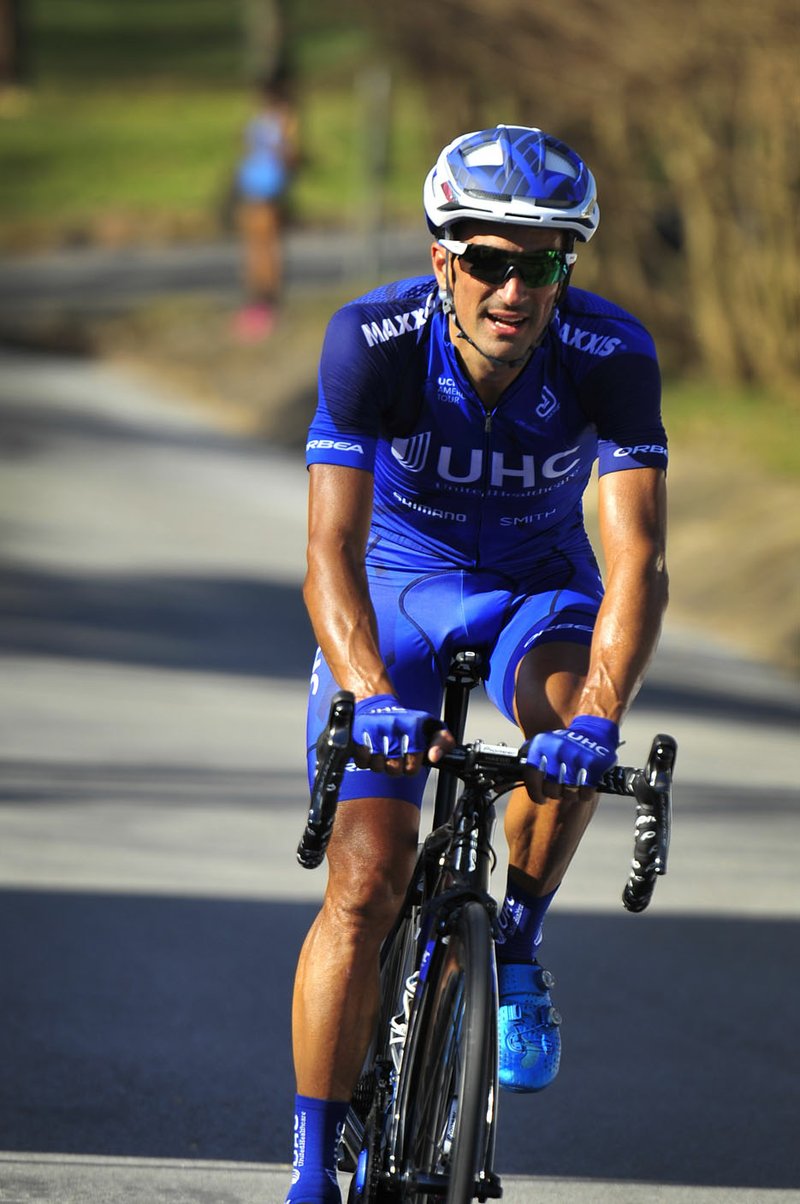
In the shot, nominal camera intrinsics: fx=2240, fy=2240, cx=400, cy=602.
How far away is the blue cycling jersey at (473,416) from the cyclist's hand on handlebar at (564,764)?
789mm

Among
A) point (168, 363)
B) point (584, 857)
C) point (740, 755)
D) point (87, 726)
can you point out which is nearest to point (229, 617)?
point (87, 726)

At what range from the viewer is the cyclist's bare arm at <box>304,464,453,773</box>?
13.4ft

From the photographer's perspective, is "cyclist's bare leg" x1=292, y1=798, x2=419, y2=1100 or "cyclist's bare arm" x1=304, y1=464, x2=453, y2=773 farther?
"cyclist's bare leg" x1=292, y1=798, x2=419, y2=1100

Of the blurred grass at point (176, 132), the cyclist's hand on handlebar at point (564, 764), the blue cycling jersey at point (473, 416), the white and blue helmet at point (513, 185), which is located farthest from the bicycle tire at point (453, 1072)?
the blurred grass at point (176, 132)

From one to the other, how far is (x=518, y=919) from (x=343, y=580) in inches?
30.6

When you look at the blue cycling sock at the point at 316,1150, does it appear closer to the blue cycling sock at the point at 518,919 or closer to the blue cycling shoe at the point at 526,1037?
the blue cycling shoe at the point at 526,1037

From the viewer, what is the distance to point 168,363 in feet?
79.8

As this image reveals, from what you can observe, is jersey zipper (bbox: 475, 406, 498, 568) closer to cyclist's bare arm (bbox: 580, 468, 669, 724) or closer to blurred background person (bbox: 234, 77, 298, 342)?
cyclist's bare arm (bbox: 580, 468, 669, 724)

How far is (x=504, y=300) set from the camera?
4.25m

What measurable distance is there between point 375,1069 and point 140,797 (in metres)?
4.27

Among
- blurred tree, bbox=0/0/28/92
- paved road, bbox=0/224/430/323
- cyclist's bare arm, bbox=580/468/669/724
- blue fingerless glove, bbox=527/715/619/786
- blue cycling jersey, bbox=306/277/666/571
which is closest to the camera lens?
blue fingerless glove, bbox=527/715/619/786

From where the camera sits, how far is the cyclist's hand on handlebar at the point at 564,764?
372 centimetres

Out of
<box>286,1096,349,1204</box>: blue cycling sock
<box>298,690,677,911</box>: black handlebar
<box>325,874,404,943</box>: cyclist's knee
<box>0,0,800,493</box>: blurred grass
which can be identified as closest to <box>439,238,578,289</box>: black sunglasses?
<box>298,690,677,911</box>: black handlebar

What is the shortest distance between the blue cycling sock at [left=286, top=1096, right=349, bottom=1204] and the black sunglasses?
1586 millimetres
